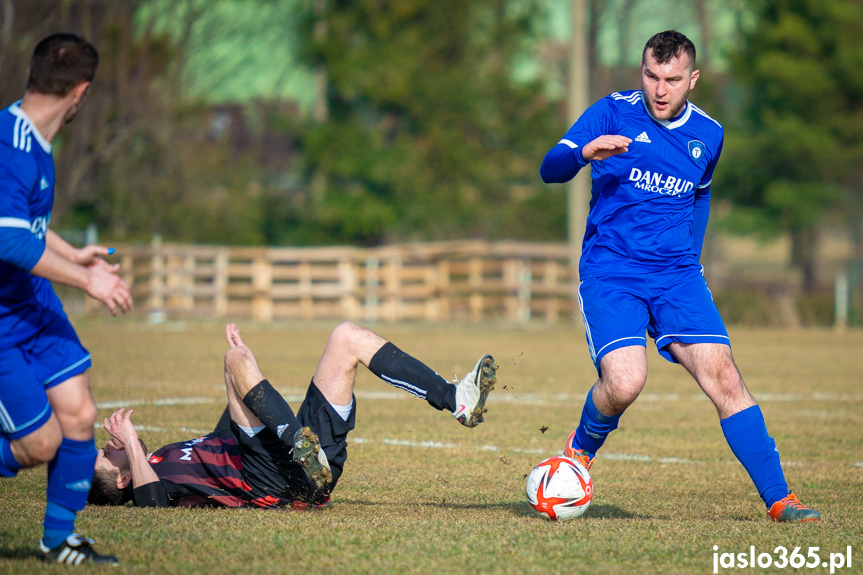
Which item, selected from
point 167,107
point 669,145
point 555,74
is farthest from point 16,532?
point 555,74

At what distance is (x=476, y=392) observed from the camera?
4695 millimetres

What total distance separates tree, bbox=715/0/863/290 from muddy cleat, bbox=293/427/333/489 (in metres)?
28.0

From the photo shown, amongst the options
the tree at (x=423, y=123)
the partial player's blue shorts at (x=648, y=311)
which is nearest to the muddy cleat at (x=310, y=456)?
the partial player's blue shorts at (x=648, y=311)

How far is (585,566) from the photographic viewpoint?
13.0 feet

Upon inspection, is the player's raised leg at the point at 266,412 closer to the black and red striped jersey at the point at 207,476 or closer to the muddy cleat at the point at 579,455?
the black and red striped jersey at the point at 207,476

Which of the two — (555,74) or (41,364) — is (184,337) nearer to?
(41,364)

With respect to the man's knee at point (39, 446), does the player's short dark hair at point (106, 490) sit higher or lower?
lower

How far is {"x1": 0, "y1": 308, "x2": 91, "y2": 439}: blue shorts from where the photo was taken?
12.7ft

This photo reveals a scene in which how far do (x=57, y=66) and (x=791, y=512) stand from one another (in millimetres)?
4031

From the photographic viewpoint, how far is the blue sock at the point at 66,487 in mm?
3980

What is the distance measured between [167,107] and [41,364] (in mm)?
26512

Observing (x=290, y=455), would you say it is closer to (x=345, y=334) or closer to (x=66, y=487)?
(x=345, y=334)

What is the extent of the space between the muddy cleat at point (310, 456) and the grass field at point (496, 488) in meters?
0.25

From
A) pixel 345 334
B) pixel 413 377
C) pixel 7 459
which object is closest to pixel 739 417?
pixel 413 377
